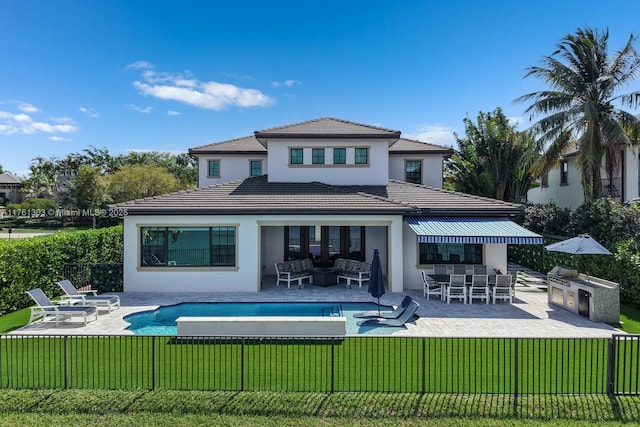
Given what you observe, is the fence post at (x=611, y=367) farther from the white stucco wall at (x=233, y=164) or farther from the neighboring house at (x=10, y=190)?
the neighboring house at (x=10, y=190)

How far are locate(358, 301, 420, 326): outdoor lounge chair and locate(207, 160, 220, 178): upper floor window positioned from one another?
23.4 meters

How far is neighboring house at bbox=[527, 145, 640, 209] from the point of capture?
107 ft

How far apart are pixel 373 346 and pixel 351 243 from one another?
14941mm

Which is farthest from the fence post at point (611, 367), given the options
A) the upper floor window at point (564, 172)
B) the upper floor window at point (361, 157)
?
the upper floor window at point (564, 172)

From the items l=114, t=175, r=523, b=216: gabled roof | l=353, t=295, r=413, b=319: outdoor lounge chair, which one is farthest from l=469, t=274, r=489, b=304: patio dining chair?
l=114, t=175, r=523, b=216: gabled roof

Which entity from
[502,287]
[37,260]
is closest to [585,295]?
[502,287]

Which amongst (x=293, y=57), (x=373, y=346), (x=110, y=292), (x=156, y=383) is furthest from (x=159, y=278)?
(x=293, y=57)

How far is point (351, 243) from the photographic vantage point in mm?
27625

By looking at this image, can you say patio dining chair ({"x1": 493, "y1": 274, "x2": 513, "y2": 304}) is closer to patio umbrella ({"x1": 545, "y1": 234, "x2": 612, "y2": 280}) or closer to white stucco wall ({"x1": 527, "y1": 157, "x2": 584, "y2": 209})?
patio umbrella ({"x1": 545, "y1": 234, "x2": 612, "y2": 280})

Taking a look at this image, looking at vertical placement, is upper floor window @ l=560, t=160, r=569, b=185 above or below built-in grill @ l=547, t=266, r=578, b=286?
above

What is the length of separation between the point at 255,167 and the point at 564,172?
33.2 m

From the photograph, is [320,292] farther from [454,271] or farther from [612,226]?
[612,226]

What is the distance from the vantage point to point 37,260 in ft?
62.9

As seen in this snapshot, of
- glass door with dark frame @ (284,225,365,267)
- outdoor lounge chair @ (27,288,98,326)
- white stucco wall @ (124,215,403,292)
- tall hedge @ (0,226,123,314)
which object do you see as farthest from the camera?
glass door with dark frame @ (284,225,365,267)
